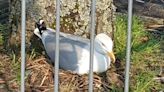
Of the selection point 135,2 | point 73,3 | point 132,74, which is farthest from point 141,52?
point 135,2

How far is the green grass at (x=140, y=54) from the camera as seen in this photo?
13.2 ft

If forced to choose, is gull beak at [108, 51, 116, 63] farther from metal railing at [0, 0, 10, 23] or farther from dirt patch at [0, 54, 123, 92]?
metal railing at [0, 0, 10, 23]

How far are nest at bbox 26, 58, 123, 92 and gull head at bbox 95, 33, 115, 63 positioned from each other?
188mm

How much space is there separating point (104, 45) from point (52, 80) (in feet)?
1.94

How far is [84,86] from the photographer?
4.03 meters

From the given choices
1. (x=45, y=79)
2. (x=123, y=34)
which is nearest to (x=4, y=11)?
(x=123, y=34)

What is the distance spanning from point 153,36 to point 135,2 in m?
1.60

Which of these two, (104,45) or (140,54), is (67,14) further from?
(140,54)

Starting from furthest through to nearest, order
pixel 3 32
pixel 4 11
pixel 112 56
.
Answer: pixel 4 11, pixel 3 32, pixel 112 56

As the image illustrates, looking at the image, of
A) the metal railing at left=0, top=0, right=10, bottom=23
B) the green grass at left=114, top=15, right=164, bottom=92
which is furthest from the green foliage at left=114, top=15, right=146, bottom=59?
the metal railing at left=0, top=0, right=10, bottom=23

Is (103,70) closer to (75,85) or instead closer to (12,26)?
(75,85)

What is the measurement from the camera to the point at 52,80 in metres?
4.10

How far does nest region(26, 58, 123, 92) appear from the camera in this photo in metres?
3.96

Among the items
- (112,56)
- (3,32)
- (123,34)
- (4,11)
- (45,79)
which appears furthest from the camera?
(4,11)
